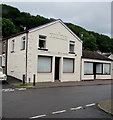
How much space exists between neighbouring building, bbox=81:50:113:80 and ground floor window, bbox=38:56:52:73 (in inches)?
229

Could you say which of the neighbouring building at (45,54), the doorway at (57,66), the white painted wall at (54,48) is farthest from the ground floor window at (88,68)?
the doorway at (57,66)

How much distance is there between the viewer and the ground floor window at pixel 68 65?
25.5 metres

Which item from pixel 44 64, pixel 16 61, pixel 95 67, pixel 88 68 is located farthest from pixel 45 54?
pixel 95 67

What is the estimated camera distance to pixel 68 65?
25938 millimetres

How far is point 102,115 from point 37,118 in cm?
251

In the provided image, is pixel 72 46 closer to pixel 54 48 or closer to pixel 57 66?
pixel 54 48

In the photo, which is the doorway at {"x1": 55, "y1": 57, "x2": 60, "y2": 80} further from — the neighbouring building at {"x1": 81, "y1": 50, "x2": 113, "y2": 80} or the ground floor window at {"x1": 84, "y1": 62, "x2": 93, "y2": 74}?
the ground floor window at {"x1": 84, "y1": 62, "x2": 93, "y2": 74}

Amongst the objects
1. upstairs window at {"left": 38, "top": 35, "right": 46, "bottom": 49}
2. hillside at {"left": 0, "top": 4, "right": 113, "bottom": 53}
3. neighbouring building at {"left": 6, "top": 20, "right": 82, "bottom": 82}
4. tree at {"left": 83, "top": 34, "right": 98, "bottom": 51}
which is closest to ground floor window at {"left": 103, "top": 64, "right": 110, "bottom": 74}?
neighbouring building at {"left": 6, "top": 20, "right": 82, "bottom": 82}

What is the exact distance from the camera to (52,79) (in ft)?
77.4

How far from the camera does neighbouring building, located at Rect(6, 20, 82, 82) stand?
862 inches

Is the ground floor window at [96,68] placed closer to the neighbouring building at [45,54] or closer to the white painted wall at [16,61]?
the neighbouring building at [45,54]

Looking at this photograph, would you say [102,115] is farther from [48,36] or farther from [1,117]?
[48,36]

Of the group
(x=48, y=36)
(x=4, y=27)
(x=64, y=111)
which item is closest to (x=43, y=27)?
(x=48, y=36)

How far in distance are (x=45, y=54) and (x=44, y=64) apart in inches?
46.2
